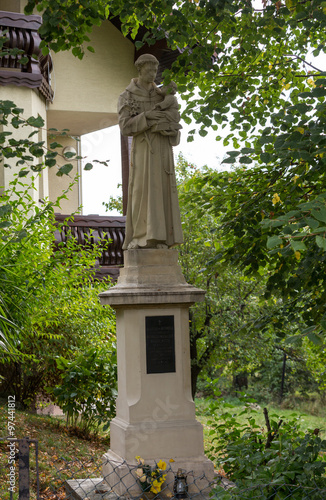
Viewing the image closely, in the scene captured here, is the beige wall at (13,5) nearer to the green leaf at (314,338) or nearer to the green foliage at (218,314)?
the green foliage at (218,314)

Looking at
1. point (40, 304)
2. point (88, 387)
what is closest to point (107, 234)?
point (88, 387)

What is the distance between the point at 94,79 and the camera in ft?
50.0

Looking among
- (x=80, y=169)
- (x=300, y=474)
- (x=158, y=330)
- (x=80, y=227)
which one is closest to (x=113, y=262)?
(x=80, y=227)

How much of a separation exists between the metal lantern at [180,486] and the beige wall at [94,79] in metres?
11.2

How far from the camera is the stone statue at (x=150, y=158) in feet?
20.7

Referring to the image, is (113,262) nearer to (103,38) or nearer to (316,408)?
(103,38)

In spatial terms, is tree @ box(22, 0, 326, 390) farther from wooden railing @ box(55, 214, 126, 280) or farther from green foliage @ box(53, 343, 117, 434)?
wooden railing @ box(55, 214, 126, 280)

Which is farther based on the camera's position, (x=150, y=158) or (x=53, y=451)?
(x=53, y=451)

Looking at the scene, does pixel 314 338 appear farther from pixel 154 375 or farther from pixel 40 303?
pixel 40 303

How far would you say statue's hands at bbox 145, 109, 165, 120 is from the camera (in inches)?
250

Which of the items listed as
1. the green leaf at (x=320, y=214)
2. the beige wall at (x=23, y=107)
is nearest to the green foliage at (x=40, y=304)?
the beige wall at (x=23, y=107)

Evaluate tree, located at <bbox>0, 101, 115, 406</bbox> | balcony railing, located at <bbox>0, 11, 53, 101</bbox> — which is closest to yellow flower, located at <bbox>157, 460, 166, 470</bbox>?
tree, located at <bbox>0, 101, 115, 406</bbox>

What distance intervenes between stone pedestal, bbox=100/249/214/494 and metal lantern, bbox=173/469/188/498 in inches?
13.9

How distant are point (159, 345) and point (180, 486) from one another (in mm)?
1286
